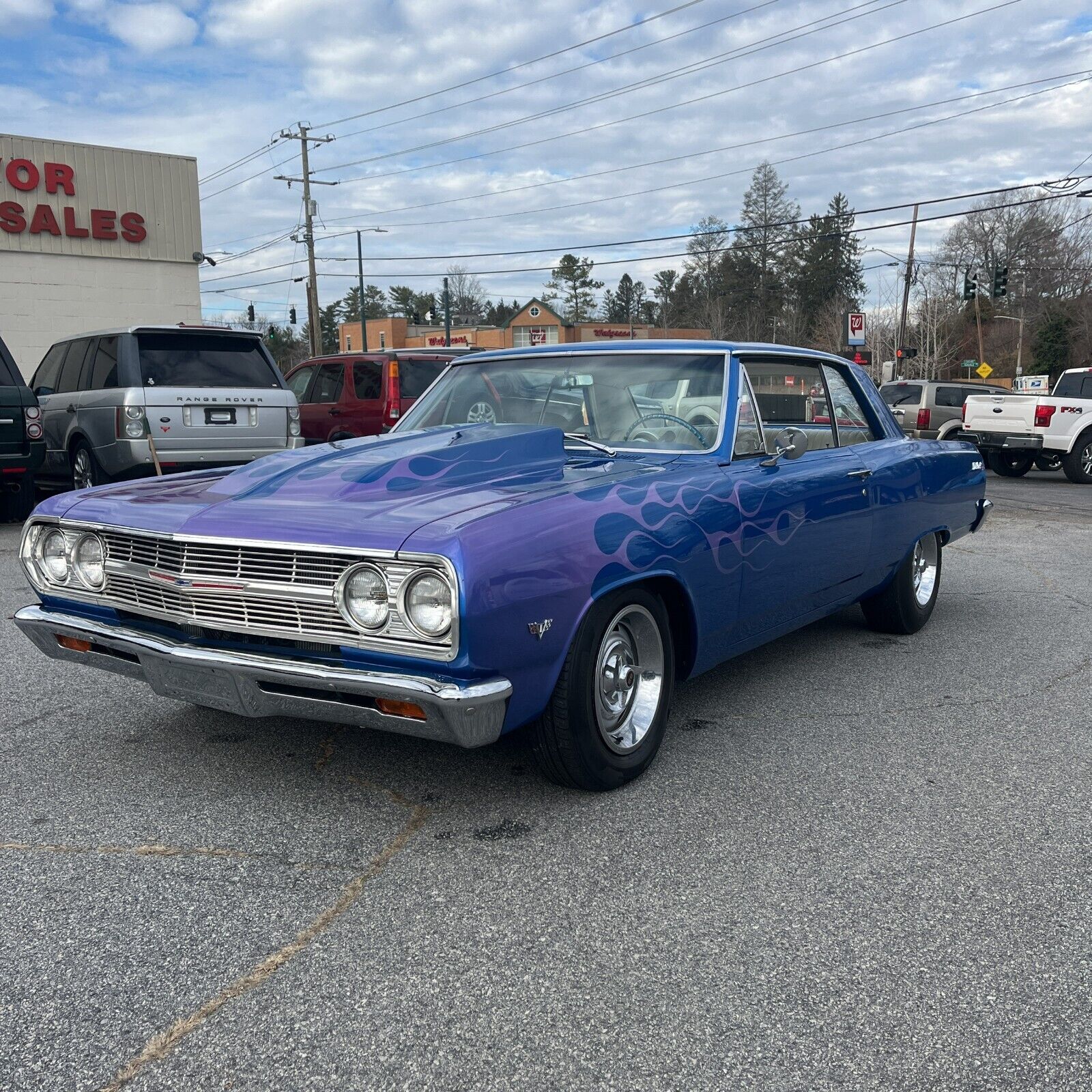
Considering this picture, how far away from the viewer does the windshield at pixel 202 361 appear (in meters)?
9.98

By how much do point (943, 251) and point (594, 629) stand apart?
255 feet

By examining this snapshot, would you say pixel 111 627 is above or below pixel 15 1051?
above

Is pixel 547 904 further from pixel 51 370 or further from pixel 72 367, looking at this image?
pixel 51 370

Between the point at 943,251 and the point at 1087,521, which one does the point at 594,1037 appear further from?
the point at 943,251

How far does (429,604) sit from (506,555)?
0.25 metres

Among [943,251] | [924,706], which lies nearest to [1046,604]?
[924,706]

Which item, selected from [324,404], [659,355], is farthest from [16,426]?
[659,355]

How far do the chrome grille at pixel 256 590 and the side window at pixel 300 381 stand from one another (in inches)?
447

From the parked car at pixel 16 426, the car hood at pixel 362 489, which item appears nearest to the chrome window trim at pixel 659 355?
the car hood at pixel 362 489

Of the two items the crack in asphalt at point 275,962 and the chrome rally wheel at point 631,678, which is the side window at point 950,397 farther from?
the crack in asphalt at point 275,962

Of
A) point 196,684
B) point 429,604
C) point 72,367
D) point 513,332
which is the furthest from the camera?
point 513,332

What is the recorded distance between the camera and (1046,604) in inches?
273

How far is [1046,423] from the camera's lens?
1681 centimetres

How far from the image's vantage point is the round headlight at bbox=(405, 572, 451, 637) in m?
2.89
